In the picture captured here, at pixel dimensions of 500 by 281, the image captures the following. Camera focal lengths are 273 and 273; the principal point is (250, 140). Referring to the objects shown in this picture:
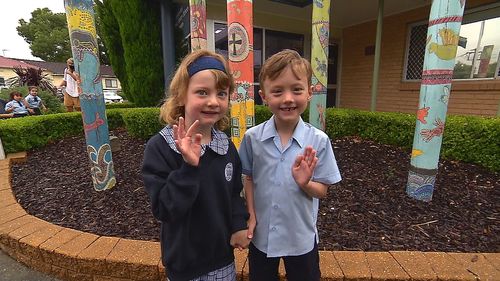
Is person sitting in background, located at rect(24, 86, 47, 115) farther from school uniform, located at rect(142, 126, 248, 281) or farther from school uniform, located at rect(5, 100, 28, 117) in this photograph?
school uniform, located at rect(142, 126, 248, 281)

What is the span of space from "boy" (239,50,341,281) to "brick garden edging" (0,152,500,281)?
50 centimetres

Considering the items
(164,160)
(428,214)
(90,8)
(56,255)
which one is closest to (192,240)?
(164,160)

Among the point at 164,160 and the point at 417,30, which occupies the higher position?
the point at 417,30

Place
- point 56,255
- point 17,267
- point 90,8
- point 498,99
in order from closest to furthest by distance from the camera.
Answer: point 56,255, point 17,267, point 90,8, point 498,99

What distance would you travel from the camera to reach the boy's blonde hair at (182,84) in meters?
1.16

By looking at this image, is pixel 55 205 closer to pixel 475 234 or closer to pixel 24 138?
pixel 24 138

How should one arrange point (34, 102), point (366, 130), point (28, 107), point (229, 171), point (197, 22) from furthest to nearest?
1. point (34, 102)
2. point (28, 107)
3. point (366, 130)
4. point (197, 22)
5. point (229, 171)

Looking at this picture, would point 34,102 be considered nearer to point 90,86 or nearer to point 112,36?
point 112,36

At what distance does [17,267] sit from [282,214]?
2198 mm

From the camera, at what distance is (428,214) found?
7.73 feet

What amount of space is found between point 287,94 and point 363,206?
5.76 ft

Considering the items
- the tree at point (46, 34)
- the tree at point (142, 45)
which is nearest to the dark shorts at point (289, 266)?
the tree at point (142, 45)

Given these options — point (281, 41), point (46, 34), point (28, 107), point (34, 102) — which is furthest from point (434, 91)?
point (46, 34)

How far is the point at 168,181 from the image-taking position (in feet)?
3.33
